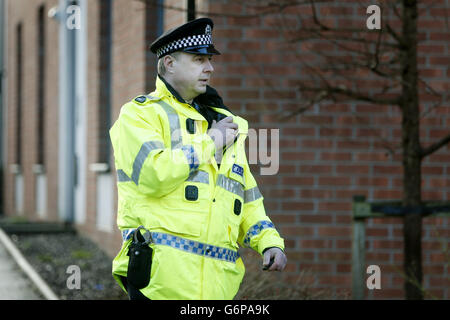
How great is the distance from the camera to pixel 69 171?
13.7 metres

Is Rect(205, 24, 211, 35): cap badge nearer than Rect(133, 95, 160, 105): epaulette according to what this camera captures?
No

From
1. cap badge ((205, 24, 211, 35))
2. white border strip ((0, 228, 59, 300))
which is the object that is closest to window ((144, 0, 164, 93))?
white border strip ((0, 228, 59, 300))

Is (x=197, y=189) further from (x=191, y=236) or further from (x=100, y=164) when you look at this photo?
(x=100, y=164)

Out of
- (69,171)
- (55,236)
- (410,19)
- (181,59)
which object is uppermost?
(410,19)

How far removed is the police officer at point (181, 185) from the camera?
3.53m

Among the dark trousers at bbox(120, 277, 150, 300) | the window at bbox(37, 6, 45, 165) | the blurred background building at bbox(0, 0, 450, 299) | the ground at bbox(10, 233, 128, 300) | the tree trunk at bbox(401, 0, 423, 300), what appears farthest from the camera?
the window at bbox(37, 6, 45, 165)

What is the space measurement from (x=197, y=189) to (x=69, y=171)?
410 inches

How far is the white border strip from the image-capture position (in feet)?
25.3

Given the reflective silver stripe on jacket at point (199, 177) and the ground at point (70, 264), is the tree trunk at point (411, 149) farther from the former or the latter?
the reflective silver stripe on jacket at point (199, 177)

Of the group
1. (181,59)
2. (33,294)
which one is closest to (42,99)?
(33,294)

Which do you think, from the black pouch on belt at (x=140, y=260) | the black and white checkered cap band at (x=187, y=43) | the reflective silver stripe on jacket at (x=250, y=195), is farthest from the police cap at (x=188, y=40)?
the black pouch on belt at (x=140, y=260)

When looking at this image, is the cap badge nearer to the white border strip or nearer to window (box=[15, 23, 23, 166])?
the white border strip

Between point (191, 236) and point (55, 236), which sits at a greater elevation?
point (191, 236)

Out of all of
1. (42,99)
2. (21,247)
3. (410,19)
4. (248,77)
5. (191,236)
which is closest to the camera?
(191,236)
